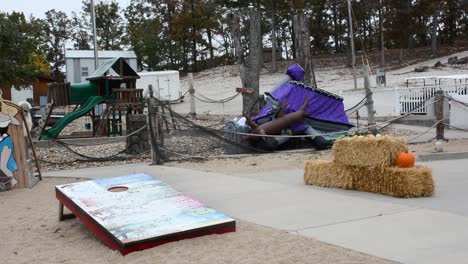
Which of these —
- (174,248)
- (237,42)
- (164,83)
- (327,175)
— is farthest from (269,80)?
(174,248)

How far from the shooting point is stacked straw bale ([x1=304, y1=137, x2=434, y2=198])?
7.89 m

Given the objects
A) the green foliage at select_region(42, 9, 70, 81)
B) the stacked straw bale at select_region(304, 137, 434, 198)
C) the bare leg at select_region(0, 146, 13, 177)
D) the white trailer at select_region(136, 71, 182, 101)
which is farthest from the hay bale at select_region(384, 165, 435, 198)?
the green foliage at select_region(42, 9, 70, 81)

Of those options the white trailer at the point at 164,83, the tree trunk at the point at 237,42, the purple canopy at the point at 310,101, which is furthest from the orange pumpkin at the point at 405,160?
the white trailer at the point at 164,83

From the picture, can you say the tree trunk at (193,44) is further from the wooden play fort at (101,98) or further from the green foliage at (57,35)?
the wooden play fort at (101,98)

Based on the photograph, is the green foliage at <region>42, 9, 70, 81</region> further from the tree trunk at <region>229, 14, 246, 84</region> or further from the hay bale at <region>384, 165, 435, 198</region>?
the hay bale at <region>384, 165, 435, 198</region>

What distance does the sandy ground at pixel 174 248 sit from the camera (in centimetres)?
517

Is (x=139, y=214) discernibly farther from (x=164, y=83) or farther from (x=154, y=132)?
(x=164, y=83)

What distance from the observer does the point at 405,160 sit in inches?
315

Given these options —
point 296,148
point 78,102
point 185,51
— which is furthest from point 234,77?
point 296,148

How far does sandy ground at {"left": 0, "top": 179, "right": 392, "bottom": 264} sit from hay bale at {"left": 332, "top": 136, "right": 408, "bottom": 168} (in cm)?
253

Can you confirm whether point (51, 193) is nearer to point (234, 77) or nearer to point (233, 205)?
point (233, 205)

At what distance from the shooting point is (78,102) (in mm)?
21250

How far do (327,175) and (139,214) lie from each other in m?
3.84

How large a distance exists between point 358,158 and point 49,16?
232 feet
